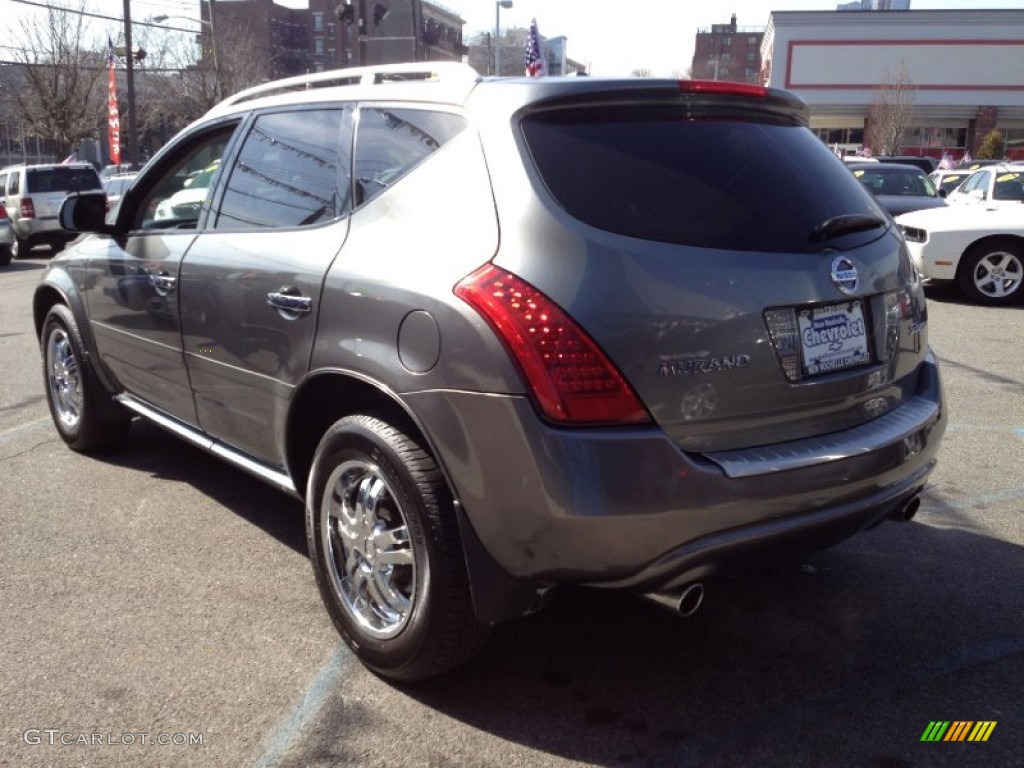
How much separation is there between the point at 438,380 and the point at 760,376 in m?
0.88

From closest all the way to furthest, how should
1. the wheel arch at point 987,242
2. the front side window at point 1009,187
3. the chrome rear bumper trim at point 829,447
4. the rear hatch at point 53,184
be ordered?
the chrome rear bumper trim at point 829,447 < the wheel arch at point 987,242 < the front side window at point 1009,187 < the rear hatch at point 53,184

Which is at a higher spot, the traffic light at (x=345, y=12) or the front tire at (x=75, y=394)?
the traffic light at (x=345, y=12)

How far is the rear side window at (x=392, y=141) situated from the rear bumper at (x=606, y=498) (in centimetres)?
83

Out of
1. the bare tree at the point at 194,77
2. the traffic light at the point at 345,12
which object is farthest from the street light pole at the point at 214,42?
the traffic light at the point at 345,12

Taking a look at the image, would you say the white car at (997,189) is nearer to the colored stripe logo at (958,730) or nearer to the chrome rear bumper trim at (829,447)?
the chrome rear bumper trim at (829,447)

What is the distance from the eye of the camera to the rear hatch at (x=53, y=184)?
20203mm

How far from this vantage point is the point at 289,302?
3314mm

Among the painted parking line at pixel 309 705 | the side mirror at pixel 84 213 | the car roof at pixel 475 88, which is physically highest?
the car roof at pixel 475 88

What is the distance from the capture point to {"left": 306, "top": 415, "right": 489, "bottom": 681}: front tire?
277cm

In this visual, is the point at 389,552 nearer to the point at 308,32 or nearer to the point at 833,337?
the point at 833,337

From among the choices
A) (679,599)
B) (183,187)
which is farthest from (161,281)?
(679,599)

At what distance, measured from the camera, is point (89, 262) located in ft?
16.3

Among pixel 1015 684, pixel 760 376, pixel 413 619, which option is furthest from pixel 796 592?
Answer: pixel 413 619

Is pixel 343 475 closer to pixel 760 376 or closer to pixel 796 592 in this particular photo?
pixel 760 376
